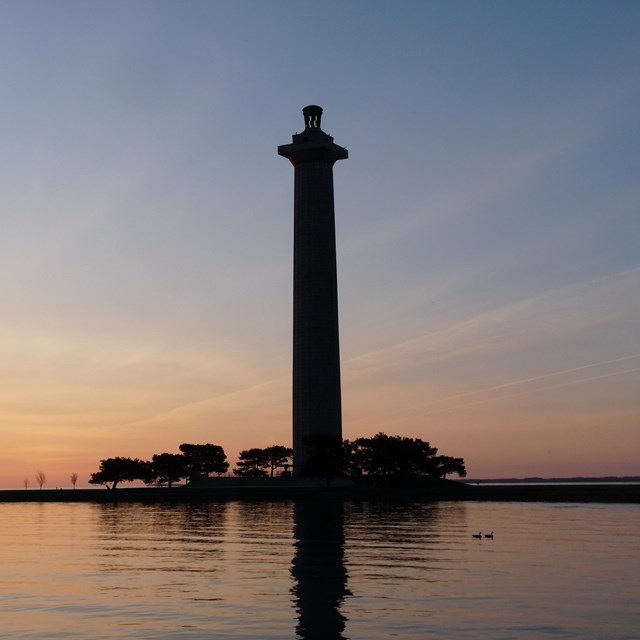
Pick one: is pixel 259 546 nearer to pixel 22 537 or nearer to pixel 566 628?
pixel 22 537

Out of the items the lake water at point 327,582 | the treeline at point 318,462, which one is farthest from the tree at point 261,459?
the lake water at point 327,582

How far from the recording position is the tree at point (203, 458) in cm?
17830

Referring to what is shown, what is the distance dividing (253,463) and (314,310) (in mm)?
41926

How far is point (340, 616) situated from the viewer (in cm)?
2623

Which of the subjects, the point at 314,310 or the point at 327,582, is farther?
the point at 314,310

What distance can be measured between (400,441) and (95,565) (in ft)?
336

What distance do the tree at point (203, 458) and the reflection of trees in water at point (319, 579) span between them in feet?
383

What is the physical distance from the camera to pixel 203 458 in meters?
179

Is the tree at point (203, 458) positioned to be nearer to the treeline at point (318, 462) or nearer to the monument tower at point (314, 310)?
the treeline at point (318, 462)

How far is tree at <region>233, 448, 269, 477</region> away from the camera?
594ft

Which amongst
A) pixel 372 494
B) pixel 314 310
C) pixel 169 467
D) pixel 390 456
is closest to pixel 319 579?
pixel 372 494

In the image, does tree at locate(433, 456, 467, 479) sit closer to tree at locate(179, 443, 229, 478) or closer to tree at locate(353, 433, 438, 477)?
tree at locate(353, 433, 438, 477)

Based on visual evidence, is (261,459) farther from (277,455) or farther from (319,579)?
(319,579)

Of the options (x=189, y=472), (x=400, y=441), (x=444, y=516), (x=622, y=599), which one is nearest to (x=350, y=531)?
(x=444, y=516)
